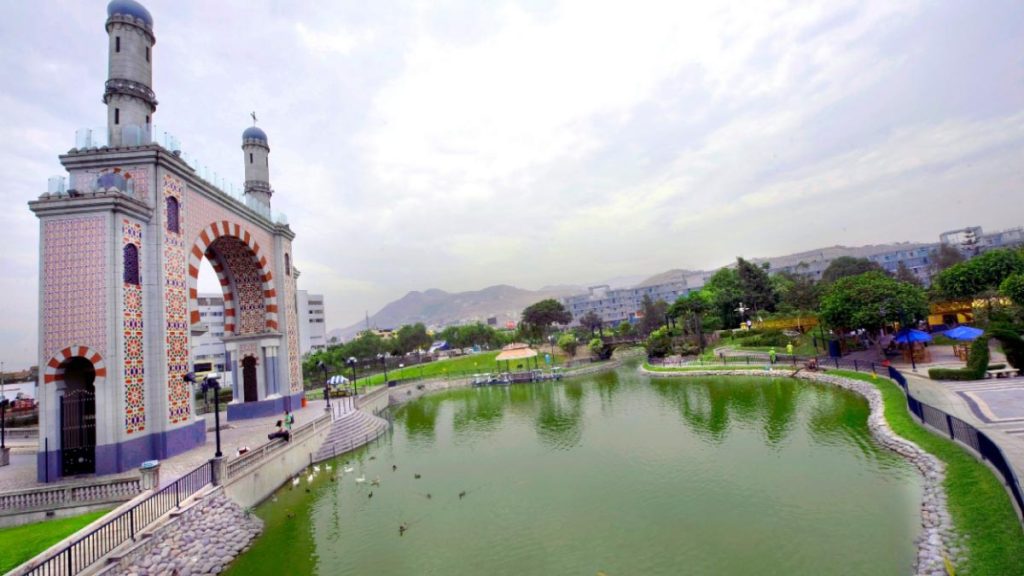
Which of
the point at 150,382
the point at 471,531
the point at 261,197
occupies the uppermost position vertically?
the point at 261,197

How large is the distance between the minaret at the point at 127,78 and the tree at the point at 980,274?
175 feet

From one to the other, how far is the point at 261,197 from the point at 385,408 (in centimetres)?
1785

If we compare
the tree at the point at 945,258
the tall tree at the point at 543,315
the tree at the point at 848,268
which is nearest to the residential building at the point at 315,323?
the tall tree at the point at 543,315

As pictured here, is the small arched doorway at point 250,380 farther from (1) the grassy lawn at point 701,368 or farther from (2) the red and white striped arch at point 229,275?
(1) the grassy lawn at point 701,368

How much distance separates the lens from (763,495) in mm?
12000

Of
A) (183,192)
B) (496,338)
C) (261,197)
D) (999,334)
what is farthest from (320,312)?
(999,334)

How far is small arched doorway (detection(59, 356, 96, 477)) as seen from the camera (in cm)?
1404

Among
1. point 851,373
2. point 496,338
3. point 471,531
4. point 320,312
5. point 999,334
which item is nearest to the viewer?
point 471,531

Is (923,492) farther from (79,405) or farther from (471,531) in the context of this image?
(79,405)

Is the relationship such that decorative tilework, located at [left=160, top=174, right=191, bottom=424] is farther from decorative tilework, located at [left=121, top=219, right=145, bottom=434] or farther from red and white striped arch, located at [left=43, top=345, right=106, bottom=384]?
red and white striped arch, located at [left=43, top=345, right=106, bottom=384]

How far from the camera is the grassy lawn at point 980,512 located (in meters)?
7.38

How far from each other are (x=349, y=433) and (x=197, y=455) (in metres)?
7.66

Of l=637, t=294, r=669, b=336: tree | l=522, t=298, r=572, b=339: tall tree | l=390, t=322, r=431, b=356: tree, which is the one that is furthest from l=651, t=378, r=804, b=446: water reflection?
l=390, t=322, r=431, b=356: tree

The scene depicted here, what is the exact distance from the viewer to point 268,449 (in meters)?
16.3
